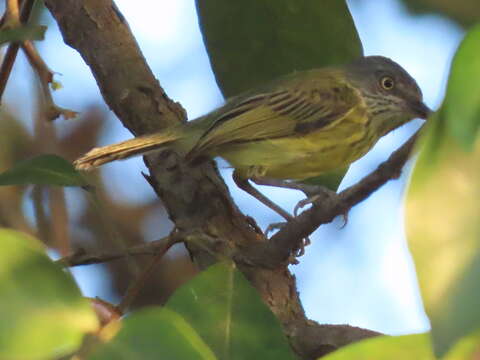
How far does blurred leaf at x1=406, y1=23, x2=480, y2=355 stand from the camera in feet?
3.81

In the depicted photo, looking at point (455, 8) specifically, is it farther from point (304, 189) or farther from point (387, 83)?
point (387, 83)

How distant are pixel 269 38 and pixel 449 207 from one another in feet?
6.62

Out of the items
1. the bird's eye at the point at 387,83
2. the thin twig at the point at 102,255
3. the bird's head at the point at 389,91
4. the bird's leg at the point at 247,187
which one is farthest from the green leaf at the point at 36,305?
the bird's eye at the point at 387,83

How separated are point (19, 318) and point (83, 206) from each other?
386 cm

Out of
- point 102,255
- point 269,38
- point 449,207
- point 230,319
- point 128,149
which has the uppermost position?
point 269,38

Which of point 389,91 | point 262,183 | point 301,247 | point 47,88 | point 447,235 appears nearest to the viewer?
point 447,235

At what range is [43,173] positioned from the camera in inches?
99.0

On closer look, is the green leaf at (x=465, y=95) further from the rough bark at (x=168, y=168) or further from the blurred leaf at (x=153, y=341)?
the rough bark at (x=168, y=168)

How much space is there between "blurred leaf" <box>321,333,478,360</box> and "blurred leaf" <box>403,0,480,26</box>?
51 cm

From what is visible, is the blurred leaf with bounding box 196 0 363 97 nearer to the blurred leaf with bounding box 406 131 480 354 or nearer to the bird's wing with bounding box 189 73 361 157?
→ the bird's wing with bounding box 189 73 361 157

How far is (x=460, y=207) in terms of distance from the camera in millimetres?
1237

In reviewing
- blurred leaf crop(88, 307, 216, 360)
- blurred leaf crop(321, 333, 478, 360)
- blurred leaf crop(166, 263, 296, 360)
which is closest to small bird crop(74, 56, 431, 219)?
blurred leaf crop(166, 263, 296, 360)

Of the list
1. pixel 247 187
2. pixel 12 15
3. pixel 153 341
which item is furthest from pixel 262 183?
pixel 153 341

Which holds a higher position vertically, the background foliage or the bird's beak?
the background foliage
